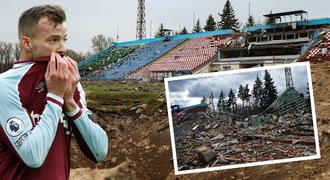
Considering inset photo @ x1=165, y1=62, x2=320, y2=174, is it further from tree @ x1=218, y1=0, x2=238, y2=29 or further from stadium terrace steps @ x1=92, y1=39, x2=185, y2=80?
tree @ x1=218, y1=0, x2=238, y2=29

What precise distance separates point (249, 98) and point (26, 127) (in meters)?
3.96

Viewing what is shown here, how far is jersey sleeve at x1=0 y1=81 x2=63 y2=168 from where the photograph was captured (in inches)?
46.7

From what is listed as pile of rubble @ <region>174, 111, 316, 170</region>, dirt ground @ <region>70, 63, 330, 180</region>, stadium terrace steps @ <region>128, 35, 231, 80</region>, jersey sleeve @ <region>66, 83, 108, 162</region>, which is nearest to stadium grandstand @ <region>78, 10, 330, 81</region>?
stadium terrace steps @ <region>128, 35, 231, 80</region>

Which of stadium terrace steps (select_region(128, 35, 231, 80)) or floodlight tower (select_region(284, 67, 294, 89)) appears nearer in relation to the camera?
floodlight tower (select_region(284, 67, 294, 89))

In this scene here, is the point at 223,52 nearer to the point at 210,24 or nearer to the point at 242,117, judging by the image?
the point at 242,117

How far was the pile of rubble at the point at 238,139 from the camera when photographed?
482cm

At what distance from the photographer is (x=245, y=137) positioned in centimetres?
509

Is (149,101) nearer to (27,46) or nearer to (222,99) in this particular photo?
(222,99)

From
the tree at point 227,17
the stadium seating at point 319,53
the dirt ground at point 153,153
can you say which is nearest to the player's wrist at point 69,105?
the dirt ground at point 153,153

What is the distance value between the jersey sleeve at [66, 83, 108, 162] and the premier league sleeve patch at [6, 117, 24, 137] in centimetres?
18

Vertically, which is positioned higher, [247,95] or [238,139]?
[247,95]

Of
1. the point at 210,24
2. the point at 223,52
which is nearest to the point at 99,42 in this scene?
the point at 210,24

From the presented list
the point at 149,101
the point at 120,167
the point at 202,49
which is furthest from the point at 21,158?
the point at 202,49

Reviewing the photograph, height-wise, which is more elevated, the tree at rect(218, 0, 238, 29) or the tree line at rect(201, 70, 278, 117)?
the tree at rect(218, 0, 238, 29)
